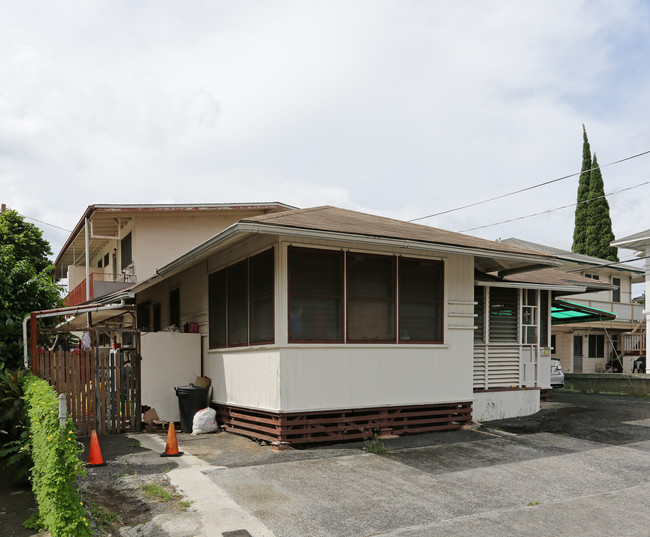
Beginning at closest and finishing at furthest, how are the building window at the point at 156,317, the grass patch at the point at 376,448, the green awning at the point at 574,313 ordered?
the grass patch at the point at 376,448, the building window at the point at 156,317, the green awning at the point at 574,313

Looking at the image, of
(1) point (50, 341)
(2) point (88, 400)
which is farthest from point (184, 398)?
(1) point (50, 341)

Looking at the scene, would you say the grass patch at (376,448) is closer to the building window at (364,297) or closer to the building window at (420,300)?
the building window at (364,297)

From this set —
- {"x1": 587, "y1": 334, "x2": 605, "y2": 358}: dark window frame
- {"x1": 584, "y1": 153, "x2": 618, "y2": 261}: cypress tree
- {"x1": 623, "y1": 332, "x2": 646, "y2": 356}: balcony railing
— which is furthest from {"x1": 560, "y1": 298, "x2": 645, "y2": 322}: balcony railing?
{"x1": 584, "y1": 153, "x2": 618, "y2": 261}: cypress tree

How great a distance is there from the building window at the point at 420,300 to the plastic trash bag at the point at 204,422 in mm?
3842

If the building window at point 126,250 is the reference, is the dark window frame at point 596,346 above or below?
below

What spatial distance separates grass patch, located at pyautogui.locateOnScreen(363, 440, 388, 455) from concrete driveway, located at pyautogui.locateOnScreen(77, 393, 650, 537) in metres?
0.09

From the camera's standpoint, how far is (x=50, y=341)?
1175 cm

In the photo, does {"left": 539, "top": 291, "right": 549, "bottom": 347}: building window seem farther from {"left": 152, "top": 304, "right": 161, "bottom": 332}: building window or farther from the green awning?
{"left": 152, "top": 304, "right": 161, "bottom": 332}: building window

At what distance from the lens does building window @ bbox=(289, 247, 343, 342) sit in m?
9.34

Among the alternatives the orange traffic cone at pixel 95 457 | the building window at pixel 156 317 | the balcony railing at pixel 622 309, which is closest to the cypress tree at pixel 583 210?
the balcony railing at pixel 622 309

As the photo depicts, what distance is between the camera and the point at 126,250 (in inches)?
825

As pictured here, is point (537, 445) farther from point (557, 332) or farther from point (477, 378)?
point (557, 332)

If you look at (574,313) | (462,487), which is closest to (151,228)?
(574,313)

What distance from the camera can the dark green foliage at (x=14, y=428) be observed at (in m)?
6.90
